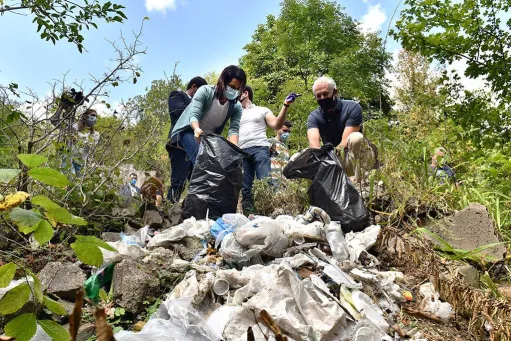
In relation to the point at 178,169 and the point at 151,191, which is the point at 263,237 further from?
the point at 178,169

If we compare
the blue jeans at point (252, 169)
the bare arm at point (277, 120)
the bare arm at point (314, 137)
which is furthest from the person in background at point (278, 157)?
the bare arm at point (314, 137)

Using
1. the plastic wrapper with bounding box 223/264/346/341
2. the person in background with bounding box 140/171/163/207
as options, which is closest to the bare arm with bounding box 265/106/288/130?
the person in background with bounding box 140/171/163/207

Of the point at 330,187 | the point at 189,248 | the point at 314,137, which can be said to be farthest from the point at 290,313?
the point at 314,137

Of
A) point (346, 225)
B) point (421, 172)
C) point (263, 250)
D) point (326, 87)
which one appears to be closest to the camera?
point (263, 250)

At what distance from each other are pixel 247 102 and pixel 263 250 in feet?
8.57

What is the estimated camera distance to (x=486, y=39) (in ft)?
17.7

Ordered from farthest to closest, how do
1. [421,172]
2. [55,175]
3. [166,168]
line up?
[166,168] → [421,172] → [55,175]

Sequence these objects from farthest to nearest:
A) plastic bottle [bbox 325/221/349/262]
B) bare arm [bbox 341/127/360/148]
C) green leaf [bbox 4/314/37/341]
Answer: bare arm [bbox 341/127/360/148], plastic bottle [bbox 325/221/349/262], green leaf [bbox 4/314/37/341]

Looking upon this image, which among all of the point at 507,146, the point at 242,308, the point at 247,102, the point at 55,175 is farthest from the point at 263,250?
the point at 507,146

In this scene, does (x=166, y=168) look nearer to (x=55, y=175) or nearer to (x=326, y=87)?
(x=326, y=87)

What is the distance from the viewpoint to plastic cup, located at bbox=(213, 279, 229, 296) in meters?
2.14

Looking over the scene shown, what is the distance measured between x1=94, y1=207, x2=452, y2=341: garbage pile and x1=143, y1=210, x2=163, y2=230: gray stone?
305mm

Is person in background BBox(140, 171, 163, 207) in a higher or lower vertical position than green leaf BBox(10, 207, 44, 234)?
lower

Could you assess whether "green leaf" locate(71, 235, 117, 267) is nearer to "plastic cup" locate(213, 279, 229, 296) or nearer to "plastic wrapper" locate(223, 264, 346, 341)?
"plastic wrapper" locate(223, 264, 346, 341)
